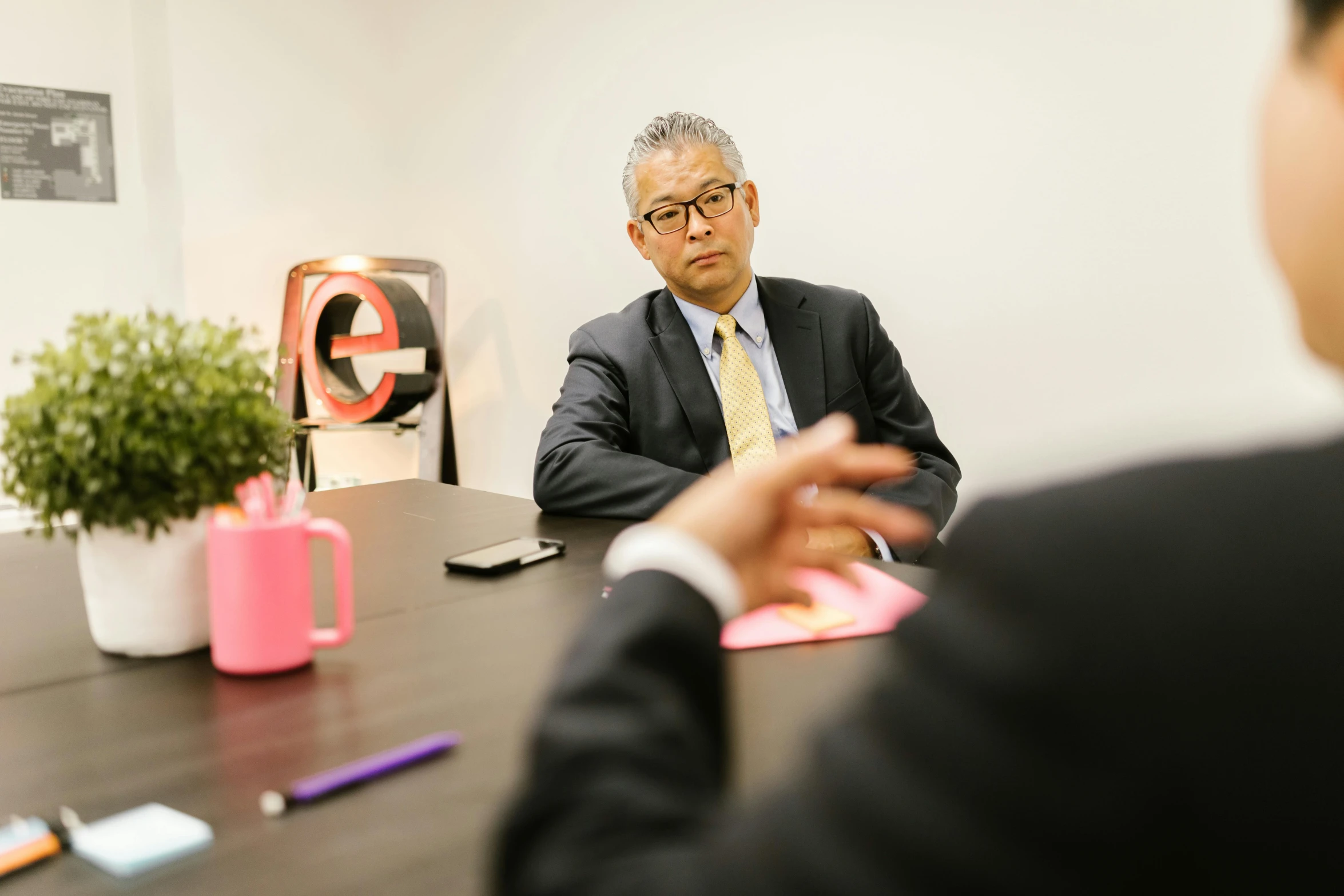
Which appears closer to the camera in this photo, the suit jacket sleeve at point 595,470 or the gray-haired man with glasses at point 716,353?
the suit jacket sleeve at point 595,470

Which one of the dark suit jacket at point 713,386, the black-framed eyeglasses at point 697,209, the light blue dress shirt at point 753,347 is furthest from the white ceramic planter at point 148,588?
the black-framed eyeglasses at point 697,209

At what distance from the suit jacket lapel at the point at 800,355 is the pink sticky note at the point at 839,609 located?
99 cm

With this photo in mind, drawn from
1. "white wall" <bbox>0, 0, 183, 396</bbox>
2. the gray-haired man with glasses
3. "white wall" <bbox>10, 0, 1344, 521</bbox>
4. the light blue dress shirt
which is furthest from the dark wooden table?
"white wall" <bbox>0, 0, 183, 396</bbox>

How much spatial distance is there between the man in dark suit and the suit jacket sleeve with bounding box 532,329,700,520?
1.27 metres

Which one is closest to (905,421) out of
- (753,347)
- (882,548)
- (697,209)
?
(753,347)

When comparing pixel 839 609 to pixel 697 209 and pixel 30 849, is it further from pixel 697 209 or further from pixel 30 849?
pixel 697 209

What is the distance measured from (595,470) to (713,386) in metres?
0.51

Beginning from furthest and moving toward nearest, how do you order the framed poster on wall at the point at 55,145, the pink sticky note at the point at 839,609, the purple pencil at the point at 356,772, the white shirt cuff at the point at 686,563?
the framed poster on wall at the point at 55,145 → the pink sticky note at the point at 839,609 → the purple pencil at the point at 356,772 → the white shirt cuff at the point at 686,563

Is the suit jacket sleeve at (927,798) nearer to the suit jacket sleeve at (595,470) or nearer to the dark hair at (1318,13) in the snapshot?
the dark hair at (1318,13)

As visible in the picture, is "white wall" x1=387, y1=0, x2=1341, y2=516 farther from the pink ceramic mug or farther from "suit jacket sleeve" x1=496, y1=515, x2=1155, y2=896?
"suit jacket sleeve" x1=496, y1=515, x2=1155, y2=896

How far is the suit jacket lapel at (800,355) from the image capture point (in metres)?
2.17

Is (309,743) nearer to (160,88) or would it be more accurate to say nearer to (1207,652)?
(1207,652)

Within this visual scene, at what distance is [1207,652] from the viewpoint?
326mm

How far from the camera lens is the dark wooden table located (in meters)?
0.63
